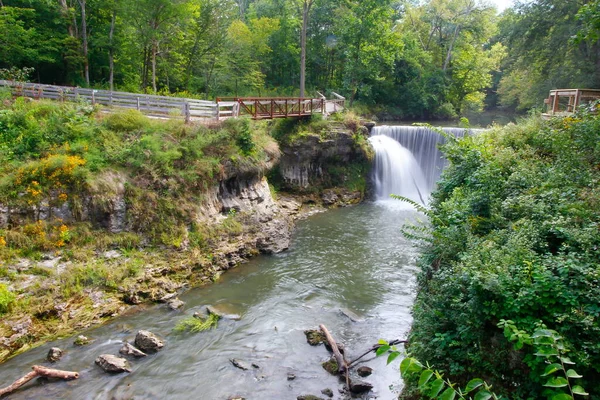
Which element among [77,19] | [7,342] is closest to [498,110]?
[77,19]

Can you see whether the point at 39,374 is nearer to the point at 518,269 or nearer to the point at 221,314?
the point at 221,314

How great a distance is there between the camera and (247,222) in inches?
599

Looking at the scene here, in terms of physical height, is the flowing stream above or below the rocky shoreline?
below

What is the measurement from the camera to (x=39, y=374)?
775 centimetres

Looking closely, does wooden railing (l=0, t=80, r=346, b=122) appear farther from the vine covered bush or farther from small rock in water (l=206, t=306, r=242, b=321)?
the vine covered bush

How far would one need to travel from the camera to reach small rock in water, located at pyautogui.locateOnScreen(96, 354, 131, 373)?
8.12 meters

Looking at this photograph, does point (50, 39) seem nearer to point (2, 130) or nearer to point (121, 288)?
point (2, 130)

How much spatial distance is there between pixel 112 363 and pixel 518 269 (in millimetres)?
7837

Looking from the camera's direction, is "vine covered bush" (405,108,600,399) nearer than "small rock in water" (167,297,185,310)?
Yes

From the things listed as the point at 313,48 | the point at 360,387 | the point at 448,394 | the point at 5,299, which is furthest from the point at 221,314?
the point at 313,48

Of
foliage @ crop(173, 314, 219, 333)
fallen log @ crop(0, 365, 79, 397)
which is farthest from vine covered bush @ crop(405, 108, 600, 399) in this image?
fallen log @ crop(0, 365, 79, 397)

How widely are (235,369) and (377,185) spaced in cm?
1717

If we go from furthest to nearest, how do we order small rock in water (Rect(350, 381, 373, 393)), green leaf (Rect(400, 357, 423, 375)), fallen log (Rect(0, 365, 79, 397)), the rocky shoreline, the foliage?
the foliage, the rocky shoreline, small rock in water (Rect(350, 381, 373, 393)), fallen log (Rect(0, 365, 79, 397)), green leaf (Rect(400, 357, 423, 375))

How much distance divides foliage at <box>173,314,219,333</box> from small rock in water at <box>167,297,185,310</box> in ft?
2.06
